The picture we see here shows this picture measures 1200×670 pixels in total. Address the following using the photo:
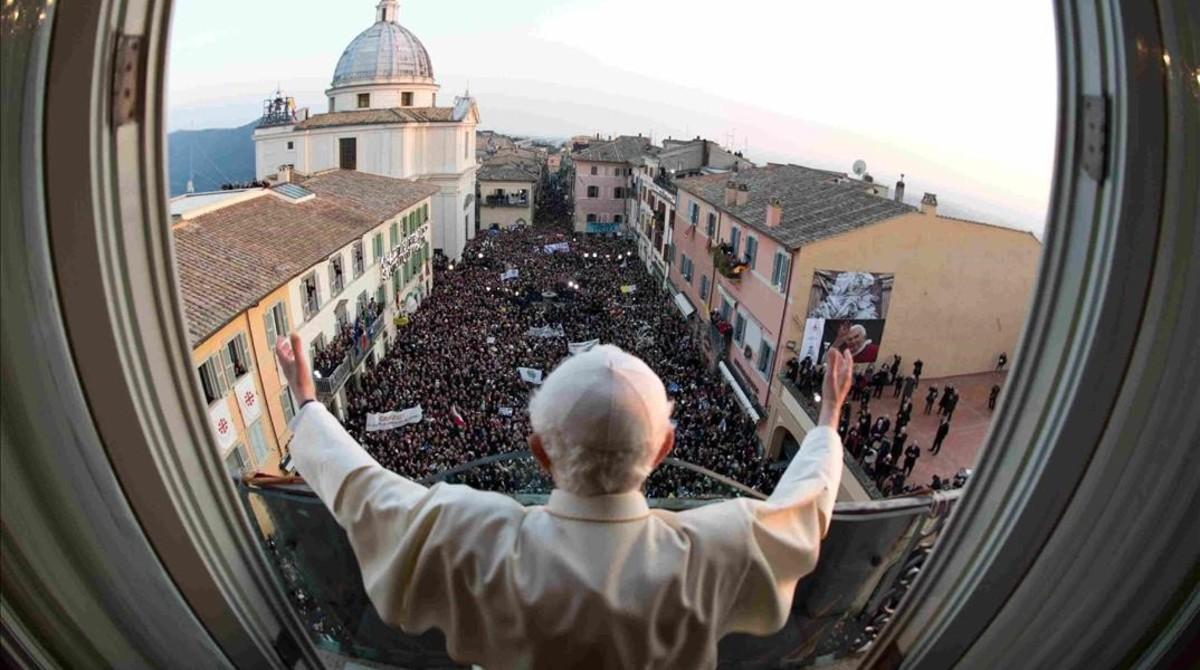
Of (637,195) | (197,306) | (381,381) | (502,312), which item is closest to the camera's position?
(197,306)

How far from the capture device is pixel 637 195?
4000cm

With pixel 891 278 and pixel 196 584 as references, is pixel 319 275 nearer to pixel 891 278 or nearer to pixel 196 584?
pixel 891 278

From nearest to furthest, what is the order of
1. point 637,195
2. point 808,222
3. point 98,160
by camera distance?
point 98,160 < point 808,222 < point 637,195

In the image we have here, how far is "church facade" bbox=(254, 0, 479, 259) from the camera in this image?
3509 cm

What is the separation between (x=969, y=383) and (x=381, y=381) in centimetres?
1633

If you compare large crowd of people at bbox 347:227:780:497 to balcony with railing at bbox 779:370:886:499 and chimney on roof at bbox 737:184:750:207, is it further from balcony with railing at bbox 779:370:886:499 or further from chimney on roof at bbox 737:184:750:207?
chimney on roof at bbox 737:184:750:207

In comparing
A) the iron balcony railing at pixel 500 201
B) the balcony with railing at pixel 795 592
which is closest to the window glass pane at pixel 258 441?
the balcony with railing at pixel 795 592

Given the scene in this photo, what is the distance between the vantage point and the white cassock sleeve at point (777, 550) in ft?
4.21

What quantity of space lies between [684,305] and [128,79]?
24.1 m

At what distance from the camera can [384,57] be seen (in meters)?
40.2

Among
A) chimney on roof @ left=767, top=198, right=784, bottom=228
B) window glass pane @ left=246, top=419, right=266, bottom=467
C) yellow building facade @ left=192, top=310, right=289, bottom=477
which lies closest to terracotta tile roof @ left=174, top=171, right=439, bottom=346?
yellow building facade @ left=192, top=310, right=289, bottom=477

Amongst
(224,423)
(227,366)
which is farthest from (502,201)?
(224,423)

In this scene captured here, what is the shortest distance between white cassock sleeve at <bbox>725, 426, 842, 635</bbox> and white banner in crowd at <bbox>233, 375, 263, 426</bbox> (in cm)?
1233

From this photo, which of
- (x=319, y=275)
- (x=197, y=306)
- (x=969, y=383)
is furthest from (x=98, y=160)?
(x=969, y=383)
